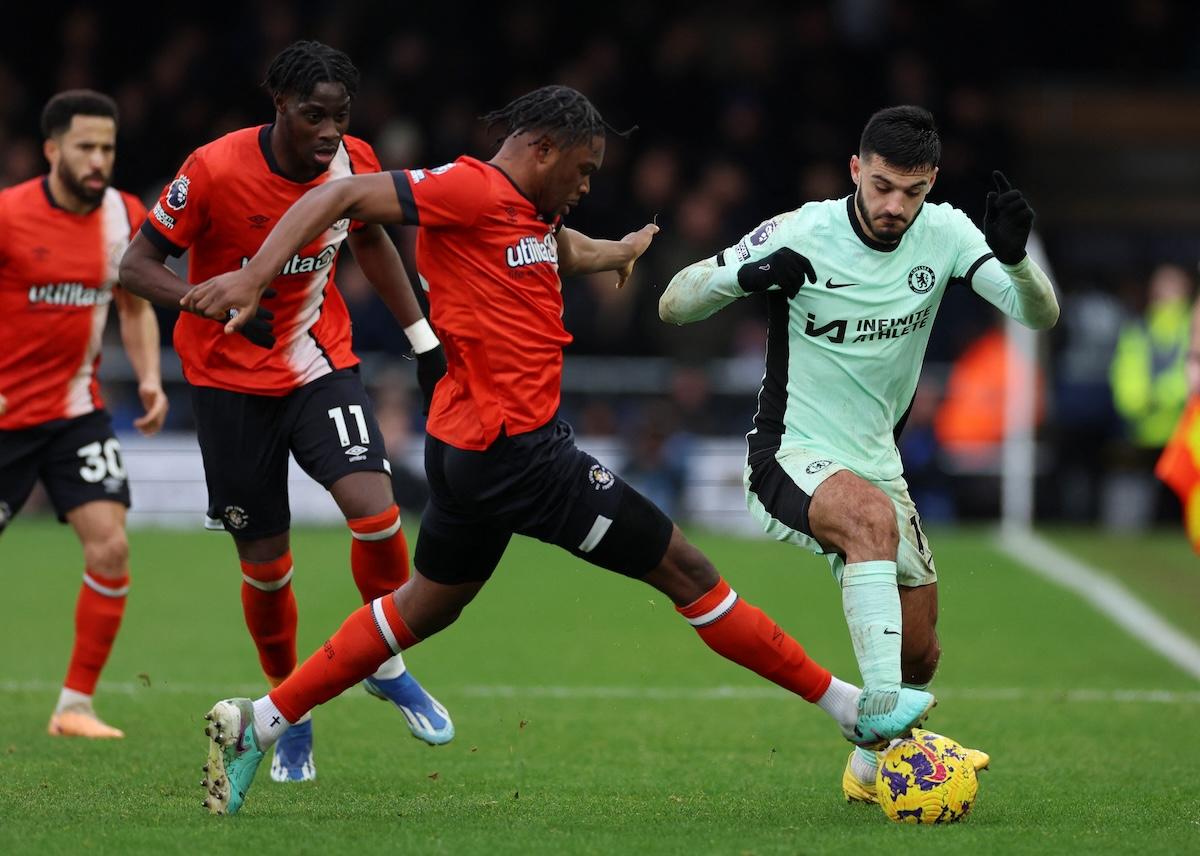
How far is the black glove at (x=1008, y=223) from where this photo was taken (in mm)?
5895

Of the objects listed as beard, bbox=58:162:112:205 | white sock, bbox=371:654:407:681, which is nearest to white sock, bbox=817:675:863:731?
white sock, bbox=371:654:407:681

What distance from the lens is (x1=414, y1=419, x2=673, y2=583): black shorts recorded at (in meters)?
5.91

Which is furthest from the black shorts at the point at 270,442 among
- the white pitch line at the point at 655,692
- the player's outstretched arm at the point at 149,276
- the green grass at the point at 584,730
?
the white pitch line at the point at 655,692

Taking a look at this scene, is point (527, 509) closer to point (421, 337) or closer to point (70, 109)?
point (421, 337)

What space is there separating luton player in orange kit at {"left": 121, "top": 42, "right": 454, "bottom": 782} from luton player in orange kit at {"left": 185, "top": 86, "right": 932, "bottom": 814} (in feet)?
2.30

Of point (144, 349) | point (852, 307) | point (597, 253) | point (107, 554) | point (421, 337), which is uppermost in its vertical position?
point (597, 253)

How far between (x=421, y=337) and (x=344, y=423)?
44 cm

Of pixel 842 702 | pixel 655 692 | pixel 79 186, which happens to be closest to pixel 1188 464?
pixel 655 692

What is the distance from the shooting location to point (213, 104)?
58.1 ft

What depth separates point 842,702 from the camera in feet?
20.2

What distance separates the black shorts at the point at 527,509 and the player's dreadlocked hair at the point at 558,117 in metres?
0.92

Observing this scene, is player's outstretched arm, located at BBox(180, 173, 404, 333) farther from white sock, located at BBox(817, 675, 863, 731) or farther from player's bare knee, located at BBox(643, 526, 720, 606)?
white sock, located at BBox(817, 675, 863, 731)

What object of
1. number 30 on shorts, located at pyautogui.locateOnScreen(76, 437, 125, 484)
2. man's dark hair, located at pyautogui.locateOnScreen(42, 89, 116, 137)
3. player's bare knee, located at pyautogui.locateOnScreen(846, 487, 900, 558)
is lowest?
number 30 on shorts, located at pyautogui.locateOnScreen(76, 437, 125, 484)

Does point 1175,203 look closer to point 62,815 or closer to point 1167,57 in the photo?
point 1167,57
